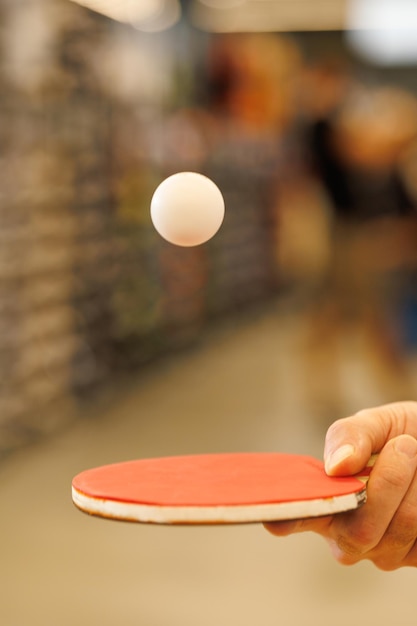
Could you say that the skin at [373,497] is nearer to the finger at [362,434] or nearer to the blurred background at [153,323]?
the finger at [362,434]

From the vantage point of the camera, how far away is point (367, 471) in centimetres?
94

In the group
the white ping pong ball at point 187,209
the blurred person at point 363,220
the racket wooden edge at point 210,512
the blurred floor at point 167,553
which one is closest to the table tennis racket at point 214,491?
the racket wooden edge at point 210,512

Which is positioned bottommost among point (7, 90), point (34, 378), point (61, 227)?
point (34, 378)

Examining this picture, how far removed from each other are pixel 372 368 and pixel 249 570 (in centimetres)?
272

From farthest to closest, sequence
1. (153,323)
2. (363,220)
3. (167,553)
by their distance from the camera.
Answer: (153,323) < (363,220) < (167,553)

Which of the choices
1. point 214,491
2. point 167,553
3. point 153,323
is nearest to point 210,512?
point 214,491

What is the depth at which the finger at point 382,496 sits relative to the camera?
3.02 ft

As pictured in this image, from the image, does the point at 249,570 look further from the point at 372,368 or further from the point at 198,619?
the point at 372,368

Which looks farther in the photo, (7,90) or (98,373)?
(98,373)

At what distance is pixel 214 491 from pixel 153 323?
4.33 m

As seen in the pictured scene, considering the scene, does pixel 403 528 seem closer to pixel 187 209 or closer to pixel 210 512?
pixel 210 512

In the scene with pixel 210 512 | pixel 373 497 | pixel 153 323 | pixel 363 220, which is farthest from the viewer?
pixel 153 323

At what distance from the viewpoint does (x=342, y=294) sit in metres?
4.68

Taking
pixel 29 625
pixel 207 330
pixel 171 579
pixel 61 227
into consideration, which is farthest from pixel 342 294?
pixel 29 625
